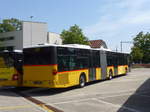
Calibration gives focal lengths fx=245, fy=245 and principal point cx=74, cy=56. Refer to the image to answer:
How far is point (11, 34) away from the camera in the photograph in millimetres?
64562

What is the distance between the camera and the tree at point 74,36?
4579cm

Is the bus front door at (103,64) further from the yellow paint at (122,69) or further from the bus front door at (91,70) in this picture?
the yellow paint at (122,69)

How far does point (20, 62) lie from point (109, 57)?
9.42 m

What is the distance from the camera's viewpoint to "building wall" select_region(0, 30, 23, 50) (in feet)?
199

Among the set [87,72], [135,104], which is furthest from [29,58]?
[135,104]

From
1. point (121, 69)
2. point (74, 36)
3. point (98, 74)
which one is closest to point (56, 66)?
point (98, 74)

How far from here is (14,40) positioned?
62406 millimetres

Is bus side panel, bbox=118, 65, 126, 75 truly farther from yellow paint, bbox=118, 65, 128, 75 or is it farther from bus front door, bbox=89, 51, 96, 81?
bus front door, bbox=89, 51, 96, 81

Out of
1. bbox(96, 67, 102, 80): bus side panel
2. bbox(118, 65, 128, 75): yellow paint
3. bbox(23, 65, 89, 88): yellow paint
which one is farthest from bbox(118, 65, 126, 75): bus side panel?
bbox(23, 65, 89, 88): yellow paint

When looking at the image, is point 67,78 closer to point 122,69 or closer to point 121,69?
point 121,69

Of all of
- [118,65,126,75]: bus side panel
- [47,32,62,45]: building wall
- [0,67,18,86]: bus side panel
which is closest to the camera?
[0,67,18,86]: bus side panel

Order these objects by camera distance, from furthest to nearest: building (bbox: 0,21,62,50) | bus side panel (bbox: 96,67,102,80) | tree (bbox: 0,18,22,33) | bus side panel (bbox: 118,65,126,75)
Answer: tree (bbox: 0,18,22,33) → building (bbox: 0,21,62,50) → bus side panel (bbox: 118,65,126,75) → bus side panel (bbox: 96,67,102,80)

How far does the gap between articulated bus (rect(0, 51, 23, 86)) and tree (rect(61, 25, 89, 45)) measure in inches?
1223

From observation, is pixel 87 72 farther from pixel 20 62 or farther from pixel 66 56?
pixel 20 62
